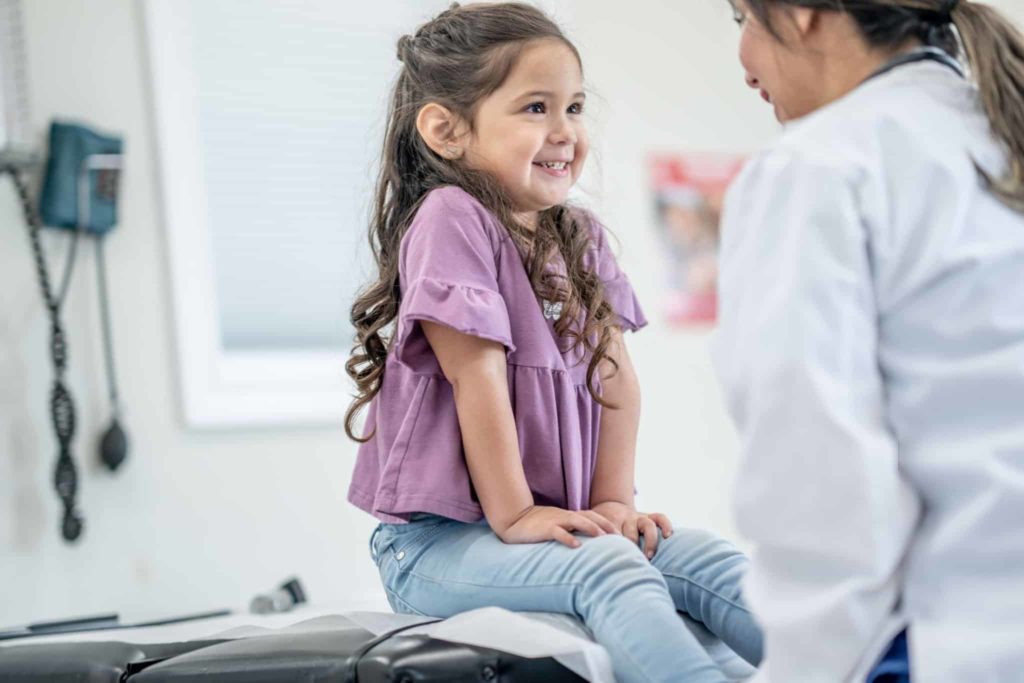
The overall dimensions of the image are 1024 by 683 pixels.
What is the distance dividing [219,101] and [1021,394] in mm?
2195

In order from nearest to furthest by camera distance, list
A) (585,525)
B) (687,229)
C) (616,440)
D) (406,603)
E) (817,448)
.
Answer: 1. (817,448)
2. (585,525)
3. (406,603)
4. (616,440)
5. (687,229)

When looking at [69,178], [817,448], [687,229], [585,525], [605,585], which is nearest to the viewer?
[817,448]

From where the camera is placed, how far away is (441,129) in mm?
1284

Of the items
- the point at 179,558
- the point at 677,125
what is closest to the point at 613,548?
the point at 179,558

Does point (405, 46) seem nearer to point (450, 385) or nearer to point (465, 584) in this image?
point (450, 385)

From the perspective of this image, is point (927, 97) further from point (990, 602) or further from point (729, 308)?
point (990, 602)

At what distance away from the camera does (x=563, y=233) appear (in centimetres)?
132

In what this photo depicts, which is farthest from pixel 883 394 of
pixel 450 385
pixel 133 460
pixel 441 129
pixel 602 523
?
pixel 133 460

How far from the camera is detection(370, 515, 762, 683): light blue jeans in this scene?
907 millimetres

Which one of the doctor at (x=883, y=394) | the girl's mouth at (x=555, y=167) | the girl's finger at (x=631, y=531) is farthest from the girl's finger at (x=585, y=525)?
the girl's mouth at (x=555, y=167)

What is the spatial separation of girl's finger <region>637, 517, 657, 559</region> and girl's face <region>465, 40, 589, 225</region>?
1.23 ft

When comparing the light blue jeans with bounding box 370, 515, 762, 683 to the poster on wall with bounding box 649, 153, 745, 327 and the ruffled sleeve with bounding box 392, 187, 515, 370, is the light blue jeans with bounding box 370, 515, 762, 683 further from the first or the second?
the poster on wall with bounding box 649, 153, 745, 327

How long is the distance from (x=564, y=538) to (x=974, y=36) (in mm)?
541

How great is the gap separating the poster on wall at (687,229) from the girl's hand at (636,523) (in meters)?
1.90
